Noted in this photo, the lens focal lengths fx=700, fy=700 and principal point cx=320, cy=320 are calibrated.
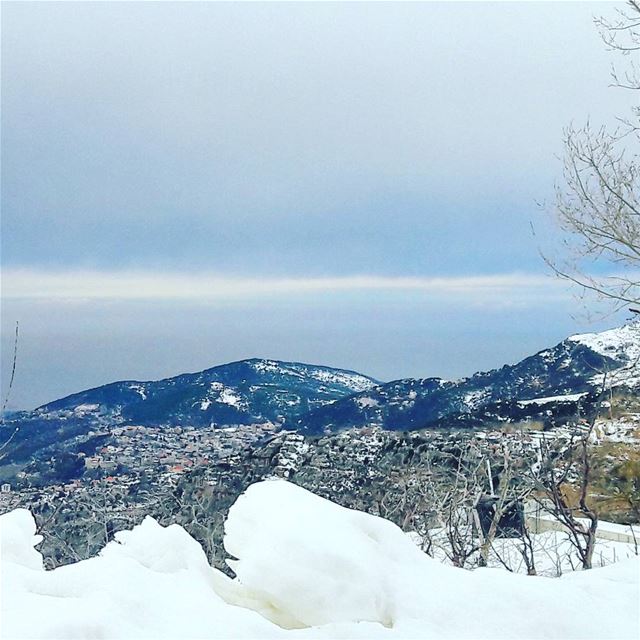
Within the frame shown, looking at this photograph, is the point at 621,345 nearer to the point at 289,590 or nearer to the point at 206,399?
the point at 289,590

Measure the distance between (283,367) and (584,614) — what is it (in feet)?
103

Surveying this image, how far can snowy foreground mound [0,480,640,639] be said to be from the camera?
5.36ft

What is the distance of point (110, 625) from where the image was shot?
5.04 ft

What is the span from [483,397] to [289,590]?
19.4 metres

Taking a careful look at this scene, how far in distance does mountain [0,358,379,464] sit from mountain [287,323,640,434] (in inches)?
121

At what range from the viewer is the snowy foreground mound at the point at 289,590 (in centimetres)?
163

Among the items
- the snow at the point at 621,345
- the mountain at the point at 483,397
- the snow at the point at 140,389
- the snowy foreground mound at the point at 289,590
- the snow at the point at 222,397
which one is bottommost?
the snow at the point at 140,389

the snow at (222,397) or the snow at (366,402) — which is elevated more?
the snow at (366,402)

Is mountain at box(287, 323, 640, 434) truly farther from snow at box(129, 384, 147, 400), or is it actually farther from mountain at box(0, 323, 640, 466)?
snow at box(129, 384, 147, 400)

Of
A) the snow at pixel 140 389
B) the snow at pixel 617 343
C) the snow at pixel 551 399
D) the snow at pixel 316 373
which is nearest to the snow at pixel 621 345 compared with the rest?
the snow at pixel 617 343

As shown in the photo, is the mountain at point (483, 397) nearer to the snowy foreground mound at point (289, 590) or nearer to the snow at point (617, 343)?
the snow at point (617, 343)

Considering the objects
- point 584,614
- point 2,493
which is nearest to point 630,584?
point 584,614

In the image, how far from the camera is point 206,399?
2848 cm

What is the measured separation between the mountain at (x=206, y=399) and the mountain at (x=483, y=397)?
121 inches
